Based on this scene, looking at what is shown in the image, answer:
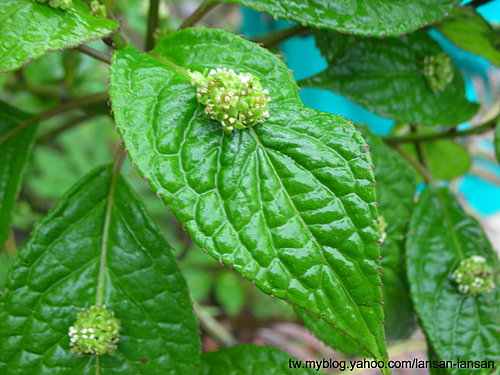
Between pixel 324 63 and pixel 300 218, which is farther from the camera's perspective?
pixel 324 63

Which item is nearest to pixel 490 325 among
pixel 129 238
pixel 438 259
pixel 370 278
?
pixel 438 259

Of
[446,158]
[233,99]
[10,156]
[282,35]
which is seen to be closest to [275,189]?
[233,99]

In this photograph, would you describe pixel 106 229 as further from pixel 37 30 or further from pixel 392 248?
pixel 392 248

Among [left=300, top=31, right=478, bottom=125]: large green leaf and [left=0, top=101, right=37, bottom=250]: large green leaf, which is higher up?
[left=300, top=31, right=478, bottom=125]: large green leaf

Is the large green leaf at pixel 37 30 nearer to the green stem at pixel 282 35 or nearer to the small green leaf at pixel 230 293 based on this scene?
the green stem at pixel 282 35

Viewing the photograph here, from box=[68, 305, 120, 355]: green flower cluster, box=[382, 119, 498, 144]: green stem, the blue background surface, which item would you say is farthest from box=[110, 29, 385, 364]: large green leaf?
the blue background surface

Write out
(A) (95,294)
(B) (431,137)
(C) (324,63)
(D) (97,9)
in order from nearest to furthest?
(D) (97,9)
(A) (95,294)
(B) (431,137)
(C) (324,63)

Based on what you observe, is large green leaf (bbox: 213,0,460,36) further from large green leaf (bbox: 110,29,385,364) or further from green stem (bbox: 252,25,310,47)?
green stem (bbox: 252,25,310,47)
